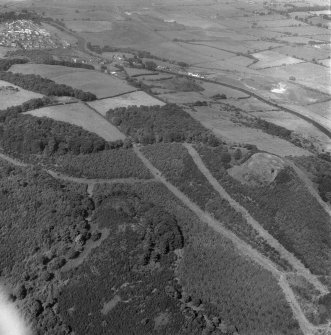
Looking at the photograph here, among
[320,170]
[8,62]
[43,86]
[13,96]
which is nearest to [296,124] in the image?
[320,170]

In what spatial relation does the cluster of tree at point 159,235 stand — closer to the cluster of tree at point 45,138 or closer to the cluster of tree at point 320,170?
the cluster of tree at point 45,138

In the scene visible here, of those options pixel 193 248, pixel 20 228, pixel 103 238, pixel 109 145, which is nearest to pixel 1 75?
pixel 109 145

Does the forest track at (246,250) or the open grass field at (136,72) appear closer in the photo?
the forest track at (246,250)

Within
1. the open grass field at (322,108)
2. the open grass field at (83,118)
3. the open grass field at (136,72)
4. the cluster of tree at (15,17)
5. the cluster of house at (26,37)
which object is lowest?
the cluster of tree at (15,17)

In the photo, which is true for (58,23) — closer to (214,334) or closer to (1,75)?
(1,75)

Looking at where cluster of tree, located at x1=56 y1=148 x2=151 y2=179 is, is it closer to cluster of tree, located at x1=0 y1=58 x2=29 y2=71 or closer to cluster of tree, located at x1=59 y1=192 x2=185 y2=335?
cluster of tree, located at x1=59 y1=192 x2=185 y2=335

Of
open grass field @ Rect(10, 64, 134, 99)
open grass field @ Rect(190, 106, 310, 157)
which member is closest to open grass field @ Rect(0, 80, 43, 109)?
open grass field @ Rect(10, 64, 134, 99)

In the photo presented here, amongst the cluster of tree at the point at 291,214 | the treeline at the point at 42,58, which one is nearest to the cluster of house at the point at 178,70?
the treeline at the point at 42,58
